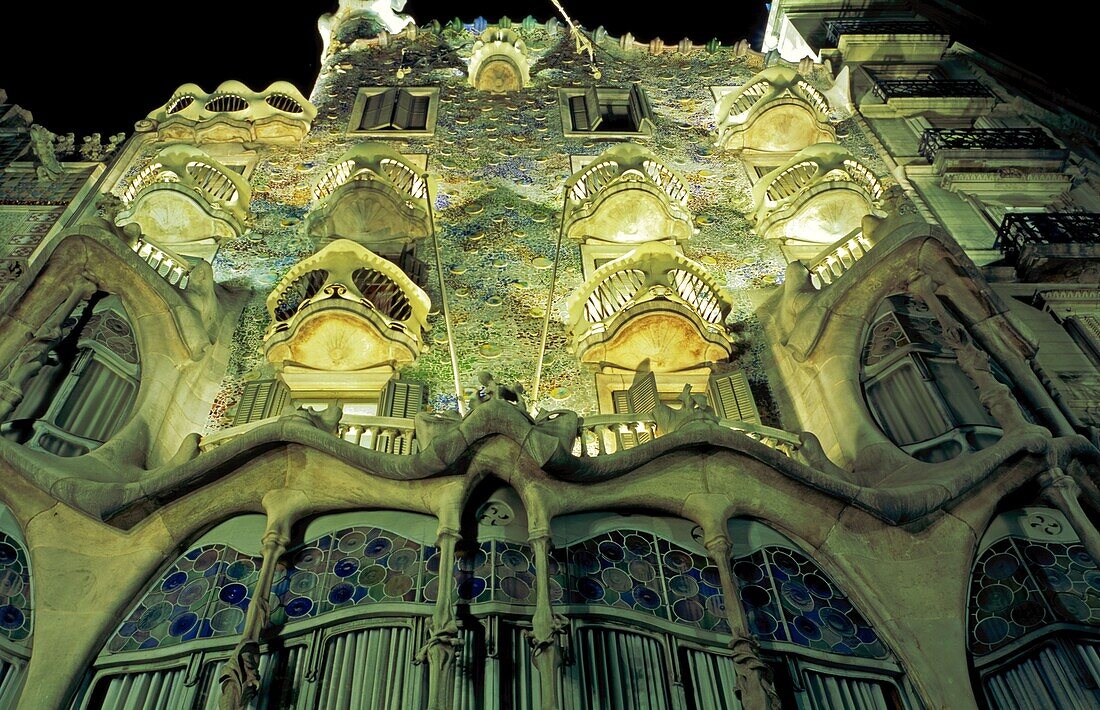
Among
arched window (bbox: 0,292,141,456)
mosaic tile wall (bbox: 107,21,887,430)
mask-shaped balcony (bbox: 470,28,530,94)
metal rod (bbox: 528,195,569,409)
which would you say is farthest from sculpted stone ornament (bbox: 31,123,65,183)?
metal rod (bbox: 528,195,569,409)

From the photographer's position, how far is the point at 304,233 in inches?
619

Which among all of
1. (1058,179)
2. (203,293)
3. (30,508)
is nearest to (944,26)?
(1058,179)

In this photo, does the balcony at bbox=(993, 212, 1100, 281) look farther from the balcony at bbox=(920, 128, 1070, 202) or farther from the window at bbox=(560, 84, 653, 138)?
the window at bbox=(560, 84, 653, 138)

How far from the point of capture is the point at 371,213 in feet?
49.8

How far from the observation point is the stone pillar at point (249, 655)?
725 centimetres

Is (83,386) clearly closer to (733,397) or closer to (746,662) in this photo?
(733,397)

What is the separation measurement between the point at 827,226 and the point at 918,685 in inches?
353

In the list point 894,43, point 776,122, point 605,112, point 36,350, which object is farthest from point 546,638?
point 894,43

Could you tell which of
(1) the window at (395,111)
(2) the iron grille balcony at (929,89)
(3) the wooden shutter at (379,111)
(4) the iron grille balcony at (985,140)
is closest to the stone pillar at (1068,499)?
(4) the iron grille balcony at (985,140)

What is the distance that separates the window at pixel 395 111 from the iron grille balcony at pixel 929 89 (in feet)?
29.9

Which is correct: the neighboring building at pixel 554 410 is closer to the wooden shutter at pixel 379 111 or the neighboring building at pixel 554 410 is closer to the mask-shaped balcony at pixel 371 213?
the mask-shaped balcony at pixel 371 213

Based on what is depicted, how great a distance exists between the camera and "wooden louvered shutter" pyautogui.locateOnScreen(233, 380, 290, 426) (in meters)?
11.8

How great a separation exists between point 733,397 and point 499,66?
11.7 meters

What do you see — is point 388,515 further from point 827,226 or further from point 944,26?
point 944,26
